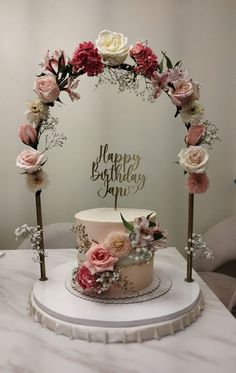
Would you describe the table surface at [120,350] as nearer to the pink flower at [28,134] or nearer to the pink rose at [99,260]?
the pink rose at [99,260]

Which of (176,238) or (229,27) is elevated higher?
(229,27)

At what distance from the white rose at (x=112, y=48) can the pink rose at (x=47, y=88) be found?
177mm

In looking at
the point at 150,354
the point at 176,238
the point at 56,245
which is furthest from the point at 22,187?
the point at 150,354

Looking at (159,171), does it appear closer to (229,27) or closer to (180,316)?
(229,27)

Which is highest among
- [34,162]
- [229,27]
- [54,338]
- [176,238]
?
[229,27]

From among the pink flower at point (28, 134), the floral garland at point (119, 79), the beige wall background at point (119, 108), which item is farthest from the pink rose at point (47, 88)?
the beige wall background at point (119, 108)

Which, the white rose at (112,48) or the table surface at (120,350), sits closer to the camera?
the table surface at (120,350)

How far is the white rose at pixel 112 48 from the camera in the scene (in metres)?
1.13

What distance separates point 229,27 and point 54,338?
198 cm

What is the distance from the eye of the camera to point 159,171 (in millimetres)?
2244

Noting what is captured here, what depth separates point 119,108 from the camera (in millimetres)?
2168

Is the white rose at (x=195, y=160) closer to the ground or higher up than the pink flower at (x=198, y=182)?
higher up

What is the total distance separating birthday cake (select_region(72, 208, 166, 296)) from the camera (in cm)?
108

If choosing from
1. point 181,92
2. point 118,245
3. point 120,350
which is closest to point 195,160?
point 181,92
